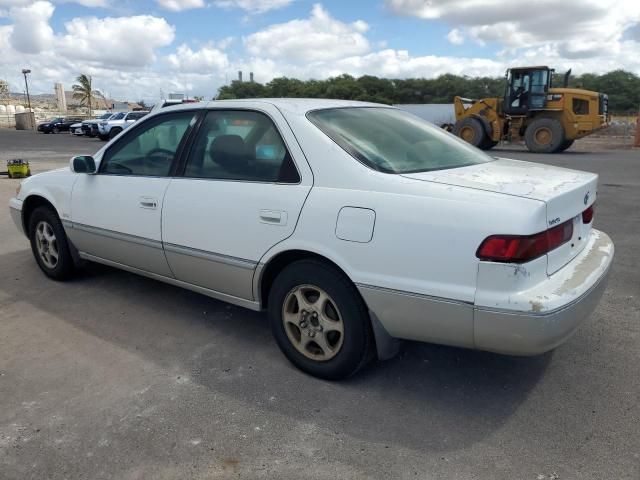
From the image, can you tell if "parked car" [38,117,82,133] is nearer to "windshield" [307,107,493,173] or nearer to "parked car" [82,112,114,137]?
"parked car" [82,112,114,137]

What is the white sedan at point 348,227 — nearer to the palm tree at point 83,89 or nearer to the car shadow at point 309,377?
the car shadow at point 309,377

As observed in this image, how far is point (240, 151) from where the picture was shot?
3381 mm

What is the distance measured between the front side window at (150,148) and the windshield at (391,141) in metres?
1.11

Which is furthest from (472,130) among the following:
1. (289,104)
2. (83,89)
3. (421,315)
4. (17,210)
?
(83,89)

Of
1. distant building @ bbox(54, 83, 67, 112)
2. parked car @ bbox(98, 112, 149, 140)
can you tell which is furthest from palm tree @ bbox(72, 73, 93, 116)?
parked car @ bbox(98, 112, 149, 140)

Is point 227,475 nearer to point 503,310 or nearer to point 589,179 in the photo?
point 503,310

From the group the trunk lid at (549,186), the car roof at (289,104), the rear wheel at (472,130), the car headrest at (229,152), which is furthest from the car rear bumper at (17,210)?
the rear wheel at (472,130)

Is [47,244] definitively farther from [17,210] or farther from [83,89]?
[83,89]

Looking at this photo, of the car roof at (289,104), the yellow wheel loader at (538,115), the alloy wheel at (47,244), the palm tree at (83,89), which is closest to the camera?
the car roof at (289,104)

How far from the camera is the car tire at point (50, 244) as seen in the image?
459 cm

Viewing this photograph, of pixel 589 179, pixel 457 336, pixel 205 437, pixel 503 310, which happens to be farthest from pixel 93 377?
pixel 589 179

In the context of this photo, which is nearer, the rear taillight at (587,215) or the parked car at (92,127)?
the rear taillight at (587,215)

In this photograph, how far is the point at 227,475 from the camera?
2311mm

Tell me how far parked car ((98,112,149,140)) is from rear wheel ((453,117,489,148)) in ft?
56.8
